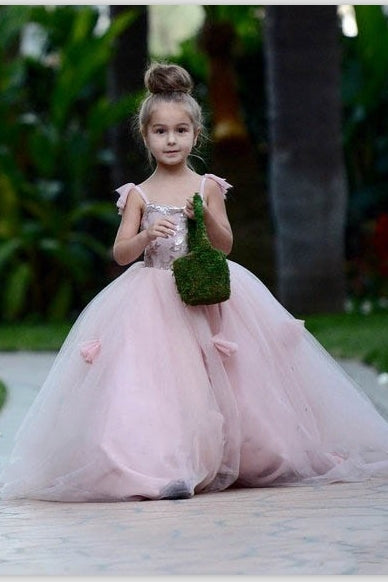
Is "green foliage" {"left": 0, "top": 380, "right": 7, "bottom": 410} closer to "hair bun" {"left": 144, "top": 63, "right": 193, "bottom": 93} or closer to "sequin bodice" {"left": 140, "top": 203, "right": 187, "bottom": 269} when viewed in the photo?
"sequin bodice" {"left": 140, "top": 203, "right": 187, "bottom": 269}

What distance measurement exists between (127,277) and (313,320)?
7287 millimetres

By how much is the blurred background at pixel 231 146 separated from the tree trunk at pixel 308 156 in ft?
0.04

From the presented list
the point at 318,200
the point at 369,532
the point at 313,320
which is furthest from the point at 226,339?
the point at 318,200

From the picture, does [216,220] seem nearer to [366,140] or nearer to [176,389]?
[176,389]

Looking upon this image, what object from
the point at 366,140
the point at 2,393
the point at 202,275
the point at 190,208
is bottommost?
the point at 2,393

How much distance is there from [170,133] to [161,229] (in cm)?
43

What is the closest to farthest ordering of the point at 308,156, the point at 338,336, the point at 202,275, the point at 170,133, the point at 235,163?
the point at 202,275 < the point at 170,133 < the point at 338,336 < the point at 308,156 < the point at 235,163

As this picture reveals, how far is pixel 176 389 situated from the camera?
582cm

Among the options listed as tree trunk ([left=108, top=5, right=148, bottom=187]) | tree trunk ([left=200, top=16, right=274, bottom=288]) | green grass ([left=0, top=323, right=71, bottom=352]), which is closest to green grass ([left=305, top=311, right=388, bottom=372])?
green grass ([left=0, top=323, right=71, bottom=352])

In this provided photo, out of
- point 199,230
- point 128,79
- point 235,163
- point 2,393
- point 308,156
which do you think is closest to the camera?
point 199,230

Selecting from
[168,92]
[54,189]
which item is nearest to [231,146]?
[54,189]

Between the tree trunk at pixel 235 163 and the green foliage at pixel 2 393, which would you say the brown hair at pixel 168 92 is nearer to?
the green foliage at pixel 2 393

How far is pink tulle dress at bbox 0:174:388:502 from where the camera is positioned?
5.68 meters

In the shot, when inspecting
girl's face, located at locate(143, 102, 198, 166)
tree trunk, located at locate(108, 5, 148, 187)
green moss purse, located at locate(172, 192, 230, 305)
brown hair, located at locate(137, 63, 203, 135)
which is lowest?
green moss purse, located at locate(172, 192, 230, 305)
